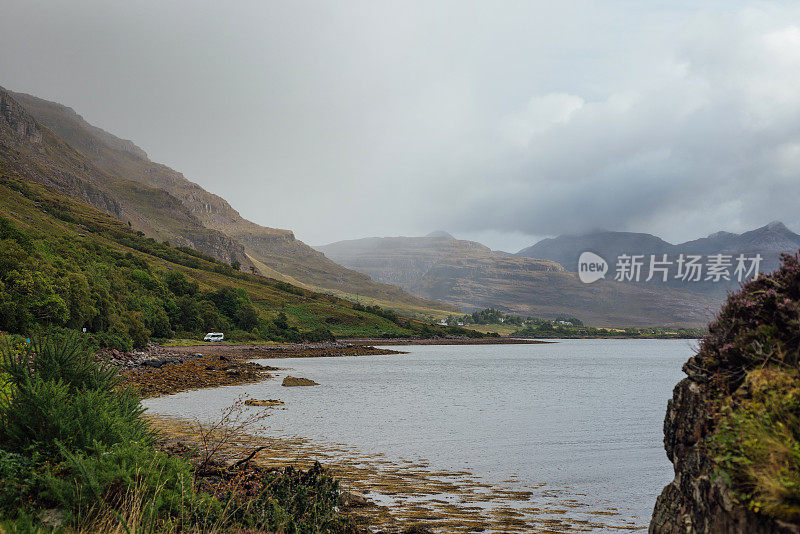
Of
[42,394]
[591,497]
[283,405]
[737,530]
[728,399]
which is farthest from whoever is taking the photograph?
[283,405]

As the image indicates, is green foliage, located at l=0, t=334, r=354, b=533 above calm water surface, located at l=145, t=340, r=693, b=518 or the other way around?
above

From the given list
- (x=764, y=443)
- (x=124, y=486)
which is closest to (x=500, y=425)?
(x=124, y=486)

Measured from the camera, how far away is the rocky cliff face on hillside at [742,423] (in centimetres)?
525

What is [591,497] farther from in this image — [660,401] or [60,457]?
[660,401]

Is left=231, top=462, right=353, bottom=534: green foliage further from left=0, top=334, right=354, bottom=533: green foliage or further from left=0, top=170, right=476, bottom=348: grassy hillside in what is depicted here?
left=0, top=170, right=476, bottom=348: grassy hillside

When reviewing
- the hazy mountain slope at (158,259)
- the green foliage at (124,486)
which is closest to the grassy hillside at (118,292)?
the hazy mountain slope at (158,259)

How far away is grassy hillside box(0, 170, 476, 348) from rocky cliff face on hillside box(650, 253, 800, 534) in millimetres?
14665

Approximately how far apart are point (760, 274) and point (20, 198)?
197 m

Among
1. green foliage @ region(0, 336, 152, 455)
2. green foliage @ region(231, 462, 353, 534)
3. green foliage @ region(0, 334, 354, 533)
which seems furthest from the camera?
green foliage @ region(231, 462, 353, 534)

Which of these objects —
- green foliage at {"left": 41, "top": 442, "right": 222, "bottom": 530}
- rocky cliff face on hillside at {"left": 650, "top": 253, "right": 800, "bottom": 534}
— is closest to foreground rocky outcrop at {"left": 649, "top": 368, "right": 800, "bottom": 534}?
rocky cliff face on hillside at {"left": 650, "top": 253, "right": 800, "bottom": 534}

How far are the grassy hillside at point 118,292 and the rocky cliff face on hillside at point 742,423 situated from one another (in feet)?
48.1

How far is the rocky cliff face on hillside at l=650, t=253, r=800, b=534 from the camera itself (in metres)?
5.25

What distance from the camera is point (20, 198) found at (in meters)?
163

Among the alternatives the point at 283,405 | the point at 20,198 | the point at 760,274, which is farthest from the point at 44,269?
the point at 20,198
